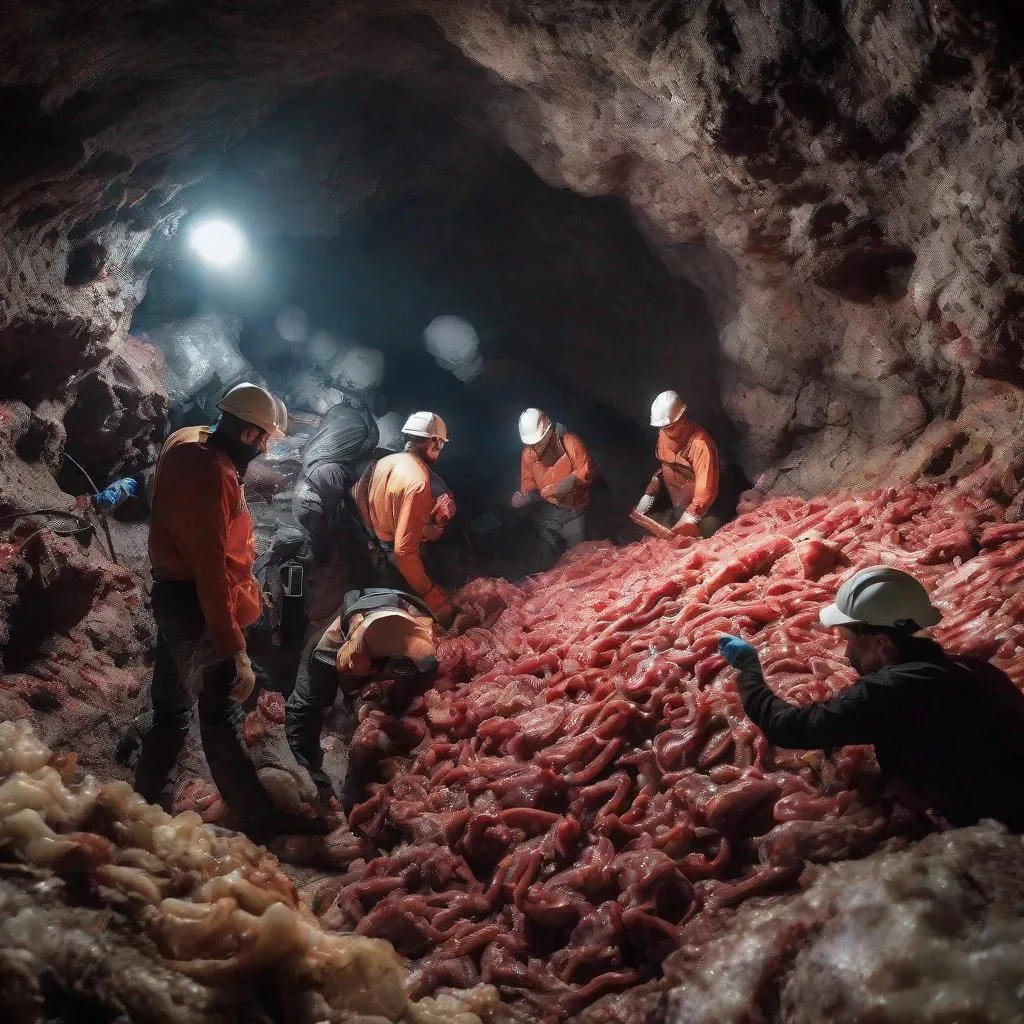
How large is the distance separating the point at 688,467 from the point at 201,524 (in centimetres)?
670

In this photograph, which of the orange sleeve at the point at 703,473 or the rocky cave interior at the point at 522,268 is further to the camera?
the orange sleeve at the point at 703,473

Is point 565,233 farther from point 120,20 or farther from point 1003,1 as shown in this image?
point 1003,1

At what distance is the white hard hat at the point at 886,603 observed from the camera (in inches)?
143

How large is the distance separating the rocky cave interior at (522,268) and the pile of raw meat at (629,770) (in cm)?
25

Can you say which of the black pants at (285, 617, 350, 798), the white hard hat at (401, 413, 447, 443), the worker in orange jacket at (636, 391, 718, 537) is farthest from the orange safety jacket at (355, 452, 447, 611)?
the worker in orange jacket at (636, 391, 718, 537)

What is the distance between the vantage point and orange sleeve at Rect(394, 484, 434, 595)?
7352 millimetres

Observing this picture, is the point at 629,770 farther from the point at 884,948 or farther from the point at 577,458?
the point at 577,458

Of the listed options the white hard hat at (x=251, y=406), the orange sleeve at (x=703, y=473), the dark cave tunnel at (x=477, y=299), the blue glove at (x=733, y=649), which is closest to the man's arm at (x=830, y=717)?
the blue glove at (x=733, y=649)

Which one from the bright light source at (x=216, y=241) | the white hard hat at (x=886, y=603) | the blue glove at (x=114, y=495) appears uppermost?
the bright light source at (x=216, y=241)

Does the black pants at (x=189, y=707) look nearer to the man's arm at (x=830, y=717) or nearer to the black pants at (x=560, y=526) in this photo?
the man's arm at (x=830, y=717)

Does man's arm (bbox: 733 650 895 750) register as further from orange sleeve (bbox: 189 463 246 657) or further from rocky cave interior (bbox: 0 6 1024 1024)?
orange sleeve (bbox: 189 463 246 657)

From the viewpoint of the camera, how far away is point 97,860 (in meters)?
2.49

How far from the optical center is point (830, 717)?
335 cm

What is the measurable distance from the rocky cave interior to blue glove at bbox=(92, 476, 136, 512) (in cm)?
20
